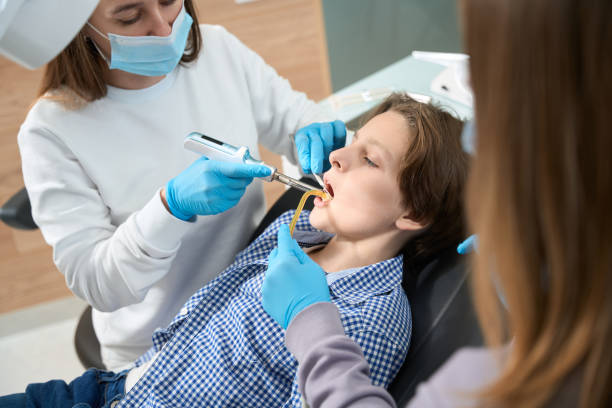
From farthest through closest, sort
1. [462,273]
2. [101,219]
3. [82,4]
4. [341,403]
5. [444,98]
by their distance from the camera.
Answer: [444,98] → [101,219] → [462,273] → [82,4] → [341,403]

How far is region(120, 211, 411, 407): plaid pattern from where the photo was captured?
3.35 feet

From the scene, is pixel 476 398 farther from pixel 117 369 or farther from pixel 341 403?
pixel 117 369

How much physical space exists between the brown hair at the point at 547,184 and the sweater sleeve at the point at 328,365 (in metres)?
0.27

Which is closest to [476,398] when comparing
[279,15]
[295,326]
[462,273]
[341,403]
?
[341,403]

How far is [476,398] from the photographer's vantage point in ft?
1.70

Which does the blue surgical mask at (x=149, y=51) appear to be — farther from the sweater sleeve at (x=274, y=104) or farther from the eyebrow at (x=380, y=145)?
the eyebrow at (x=380, y=145)

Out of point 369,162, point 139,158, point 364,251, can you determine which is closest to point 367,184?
point 369,162

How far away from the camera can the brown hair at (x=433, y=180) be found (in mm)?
1180

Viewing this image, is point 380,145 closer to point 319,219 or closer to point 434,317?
point 319,219

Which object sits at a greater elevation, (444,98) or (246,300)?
(444,98)

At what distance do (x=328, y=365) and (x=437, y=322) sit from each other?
38 centimetres

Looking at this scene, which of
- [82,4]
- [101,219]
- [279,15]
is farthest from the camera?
[279,15]

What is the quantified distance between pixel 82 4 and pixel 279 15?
208cm

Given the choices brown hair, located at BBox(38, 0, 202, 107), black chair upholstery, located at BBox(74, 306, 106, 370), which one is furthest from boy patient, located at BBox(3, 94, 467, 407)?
brown hair, located at BBox(38, 0, 202, 107)
